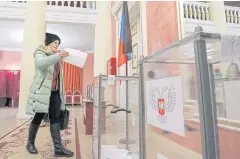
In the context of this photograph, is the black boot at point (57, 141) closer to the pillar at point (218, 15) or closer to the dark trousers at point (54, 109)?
the dark trousers at point (54, 109)

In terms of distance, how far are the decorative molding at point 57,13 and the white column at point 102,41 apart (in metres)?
0.59

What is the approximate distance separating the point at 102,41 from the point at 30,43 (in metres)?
1.53

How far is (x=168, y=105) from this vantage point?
0.65 meters

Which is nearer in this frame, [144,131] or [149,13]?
[144,131]

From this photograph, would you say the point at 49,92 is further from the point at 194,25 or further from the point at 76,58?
the point at 194,25

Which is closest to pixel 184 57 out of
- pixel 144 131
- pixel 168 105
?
pixel 168 105

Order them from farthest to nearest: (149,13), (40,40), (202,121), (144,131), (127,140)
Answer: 1. (40,40)
2. (149,13)
3. (127,140)
4. (144,131)
5. (202,121)

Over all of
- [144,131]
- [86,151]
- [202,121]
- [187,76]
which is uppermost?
[187,76]

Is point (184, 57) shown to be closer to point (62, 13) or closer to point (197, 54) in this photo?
point (197, 54)

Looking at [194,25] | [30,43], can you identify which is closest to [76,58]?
[194,25]

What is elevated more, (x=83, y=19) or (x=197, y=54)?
(x=83, y=19)

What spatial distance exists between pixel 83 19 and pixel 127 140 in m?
3.85

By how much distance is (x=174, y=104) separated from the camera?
0.63 metres

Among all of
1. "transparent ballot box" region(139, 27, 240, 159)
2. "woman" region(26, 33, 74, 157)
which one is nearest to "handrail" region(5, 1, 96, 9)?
"woman" region(26, 33, 74, 157)
